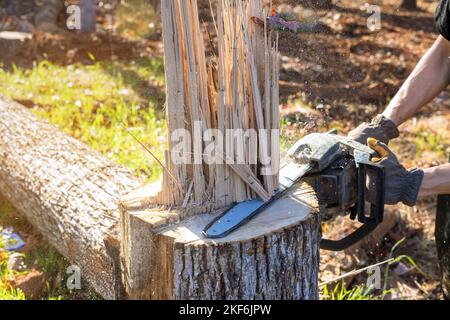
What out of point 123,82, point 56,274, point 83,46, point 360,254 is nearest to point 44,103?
point 123,82

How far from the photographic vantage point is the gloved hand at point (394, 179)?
233 cm

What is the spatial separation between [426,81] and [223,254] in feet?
4.92

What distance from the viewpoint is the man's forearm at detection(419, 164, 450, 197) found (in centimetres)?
248

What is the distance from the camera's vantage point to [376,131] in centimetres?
267

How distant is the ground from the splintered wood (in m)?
0.49

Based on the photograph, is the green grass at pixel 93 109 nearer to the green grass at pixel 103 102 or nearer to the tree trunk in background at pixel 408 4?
the green grass at pixel 103 102

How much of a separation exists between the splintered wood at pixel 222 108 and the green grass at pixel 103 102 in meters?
1.47

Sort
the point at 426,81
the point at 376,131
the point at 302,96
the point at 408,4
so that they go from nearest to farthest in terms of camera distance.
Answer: the point at 376,131
the point at 426,81
the point at 302,96
the point at 408,4

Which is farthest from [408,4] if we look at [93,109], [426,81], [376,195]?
[376,195]

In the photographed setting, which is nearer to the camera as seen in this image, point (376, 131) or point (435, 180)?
point (435, 180)

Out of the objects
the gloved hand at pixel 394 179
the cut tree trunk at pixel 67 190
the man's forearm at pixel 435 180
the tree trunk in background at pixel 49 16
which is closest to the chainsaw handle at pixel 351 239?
the gloved hand at pixel 394 179

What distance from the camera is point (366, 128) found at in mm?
2646

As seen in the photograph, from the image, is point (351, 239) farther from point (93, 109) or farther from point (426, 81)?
point (93, 109)
